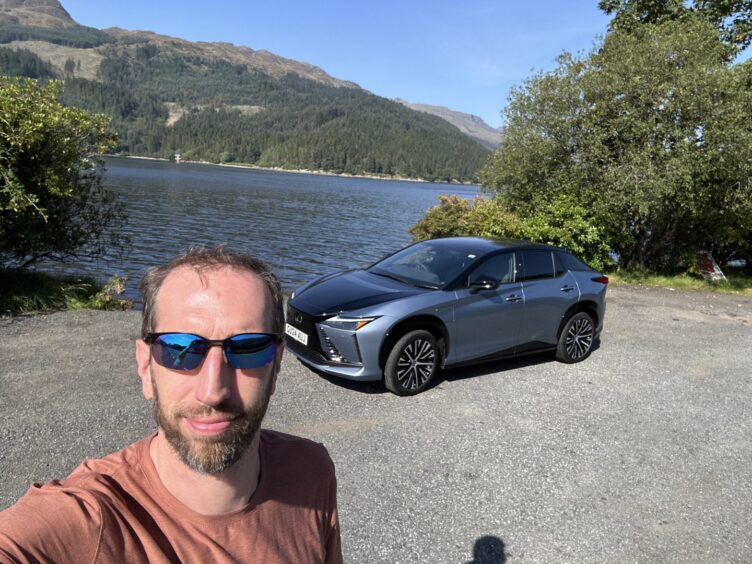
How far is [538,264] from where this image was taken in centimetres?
667

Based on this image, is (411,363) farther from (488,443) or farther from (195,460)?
(195,460)

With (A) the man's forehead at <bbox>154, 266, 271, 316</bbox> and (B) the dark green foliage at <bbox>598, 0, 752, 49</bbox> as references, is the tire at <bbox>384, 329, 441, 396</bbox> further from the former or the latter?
(B) the dark green foliage at <bbox>598, 0, 752, 49</bbox>

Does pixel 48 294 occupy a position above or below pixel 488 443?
above

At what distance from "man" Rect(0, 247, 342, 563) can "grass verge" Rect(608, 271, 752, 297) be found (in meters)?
13.5

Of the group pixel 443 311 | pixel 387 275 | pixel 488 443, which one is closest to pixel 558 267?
pixel 443 311

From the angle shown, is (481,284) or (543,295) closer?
(481,284)

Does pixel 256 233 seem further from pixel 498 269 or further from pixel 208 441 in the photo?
pixel 208 441

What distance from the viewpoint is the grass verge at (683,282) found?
541 inches

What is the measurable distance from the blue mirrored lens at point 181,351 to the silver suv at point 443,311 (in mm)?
3785

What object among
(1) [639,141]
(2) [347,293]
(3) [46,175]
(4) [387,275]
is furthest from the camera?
(1) [639,141]

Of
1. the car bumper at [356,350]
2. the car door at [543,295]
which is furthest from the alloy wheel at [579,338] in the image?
the car bumper at [356,350]

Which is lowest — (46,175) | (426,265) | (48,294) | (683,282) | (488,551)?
(488,551)

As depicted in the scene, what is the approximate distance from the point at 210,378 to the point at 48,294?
780cm

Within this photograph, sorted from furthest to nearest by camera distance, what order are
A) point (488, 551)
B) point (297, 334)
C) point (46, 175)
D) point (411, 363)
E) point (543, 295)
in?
point (46, 175)
point (543, 295)
point (297, 334)
point (411, 363)
point (488, 551)
